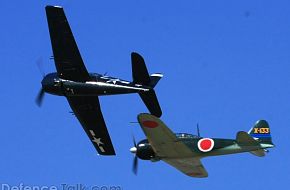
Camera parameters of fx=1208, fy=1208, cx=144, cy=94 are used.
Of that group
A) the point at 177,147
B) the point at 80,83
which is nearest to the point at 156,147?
the point at 177,147

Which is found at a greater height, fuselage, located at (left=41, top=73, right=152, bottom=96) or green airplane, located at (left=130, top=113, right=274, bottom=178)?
fuselage, located at (left=41, top=73, right=152, bottom=96)

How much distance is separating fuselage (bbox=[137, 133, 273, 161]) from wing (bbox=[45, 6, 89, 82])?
4.77m

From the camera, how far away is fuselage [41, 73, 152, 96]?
61.4 metres

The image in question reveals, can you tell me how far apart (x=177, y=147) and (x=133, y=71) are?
15.1ft

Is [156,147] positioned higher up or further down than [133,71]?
further down

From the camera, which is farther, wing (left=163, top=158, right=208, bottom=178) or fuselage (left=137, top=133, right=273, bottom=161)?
wing (left=163, top=158, right=208, bottom=178)

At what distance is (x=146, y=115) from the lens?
59938 mm

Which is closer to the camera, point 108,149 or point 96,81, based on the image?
point 96,81

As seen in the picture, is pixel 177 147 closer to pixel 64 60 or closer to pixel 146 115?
pixel 146 115

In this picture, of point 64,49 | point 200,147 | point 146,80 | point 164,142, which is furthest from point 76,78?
point 200,147

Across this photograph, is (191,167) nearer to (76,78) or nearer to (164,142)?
(164,142)

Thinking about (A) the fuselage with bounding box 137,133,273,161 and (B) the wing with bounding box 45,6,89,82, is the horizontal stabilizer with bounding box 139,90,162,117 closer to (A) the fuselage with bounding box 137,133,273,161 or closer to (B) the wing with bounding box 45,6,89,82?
(A) the fuselage with bounding box 137,133,273,161

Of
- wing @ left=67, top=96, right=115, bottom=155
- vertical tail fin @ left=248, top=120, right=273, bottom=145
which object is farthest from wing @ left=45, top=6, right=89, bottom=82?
vertical tail fin @ left=248, top=120, right=273, bottom=145

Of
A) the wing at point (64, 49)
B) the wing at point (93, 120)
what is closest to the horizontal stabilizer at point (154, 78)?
the wing at point (64, 49)
